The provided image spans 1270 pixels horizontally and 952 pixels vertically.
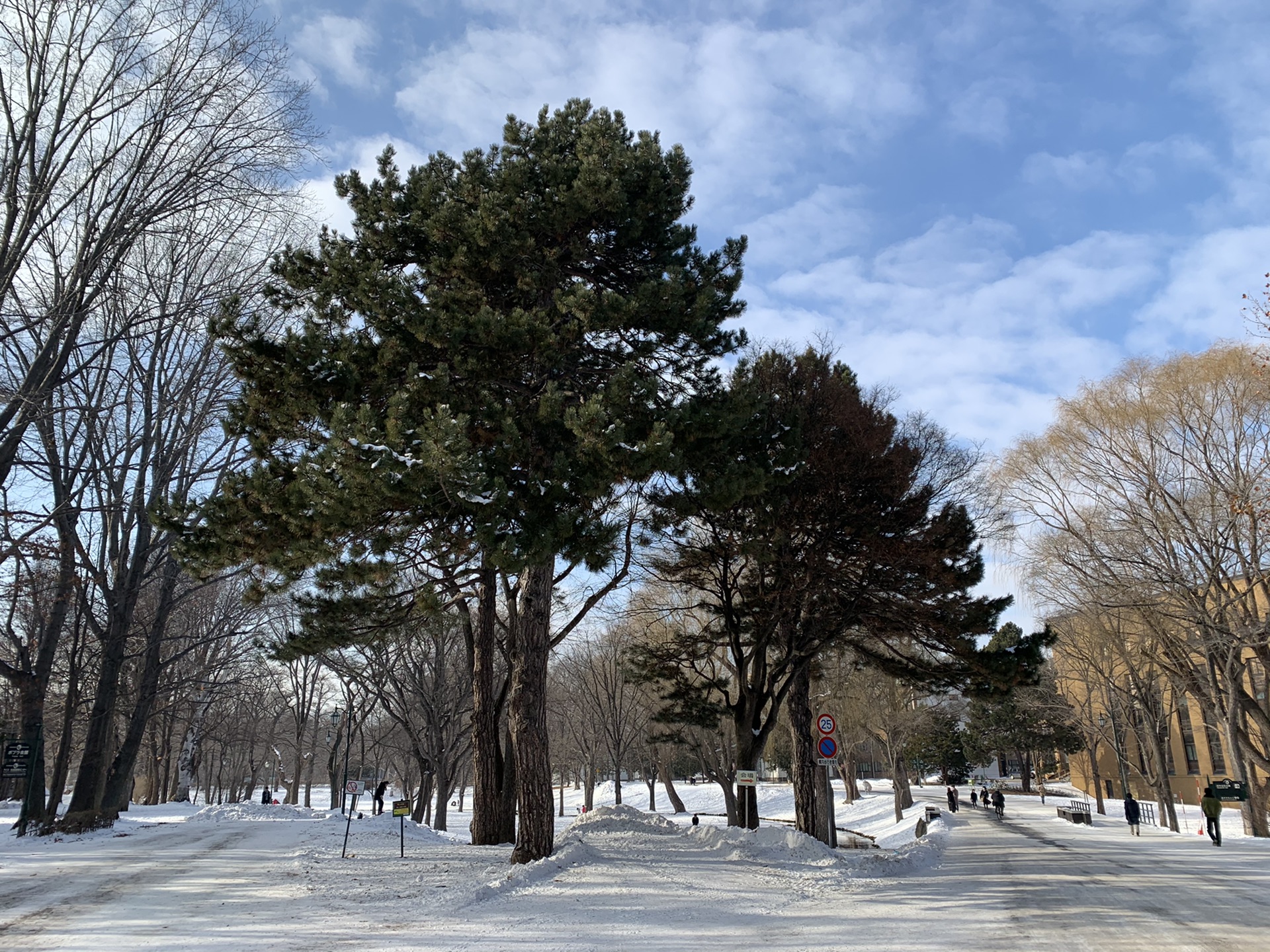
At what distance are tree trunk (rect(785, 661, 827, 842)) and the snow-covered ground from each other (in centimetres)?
180

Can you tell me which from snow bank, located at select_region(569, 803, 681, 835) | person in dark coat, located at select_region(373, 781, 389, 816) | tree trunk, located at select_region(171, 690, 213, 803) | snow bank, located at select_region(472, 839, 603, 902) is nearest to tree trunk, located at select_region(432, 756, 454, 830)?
person in dark coat, located at select_region(373, 781, 389, 816)

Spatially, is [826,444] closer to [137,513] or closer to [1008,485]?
[1008,485]

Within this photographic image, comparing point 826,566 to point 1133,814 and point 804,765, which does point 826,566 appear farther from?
point 1133,814

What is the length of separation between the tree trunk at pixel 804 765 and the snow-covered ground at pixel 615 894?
70.7 inches

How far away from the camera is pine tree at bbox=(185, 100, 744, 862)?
956 centimetres

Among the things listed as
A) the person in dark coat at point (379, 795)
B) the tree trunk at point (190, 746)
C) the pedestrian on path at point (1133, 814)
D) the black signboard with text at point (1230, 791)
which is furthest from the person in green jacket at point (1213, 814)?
the tree trunk at point (190, 746)

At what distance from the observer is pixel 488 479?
952 cm

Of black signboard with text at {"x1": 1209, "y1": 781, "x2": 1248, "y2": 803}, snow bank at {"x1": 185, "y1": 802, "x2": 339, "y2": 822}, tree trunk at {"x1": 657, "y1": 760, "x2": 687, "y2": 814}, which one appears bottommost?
tree trunk at {"x1": 657, "y1": 760, "x2": 687, "y2": 814}

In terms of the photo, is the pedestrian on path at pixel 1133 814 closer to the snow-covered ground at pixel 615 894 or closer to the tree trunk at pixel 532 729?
the snow-covered ground at pixel 615 894

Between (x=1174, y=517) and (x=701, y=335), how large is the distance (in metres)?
16.5

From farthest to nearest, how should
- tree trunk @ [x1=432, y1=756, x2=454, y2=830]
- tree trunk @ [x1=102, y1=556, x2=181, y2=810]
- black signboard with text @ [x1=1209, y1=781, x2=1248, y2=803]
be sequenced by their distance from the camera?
tree trunk @ [x1=432, y1=756, x2=454, y2=830] < tree trunk @ [x1=102, y1=556, x2=181, y2=810] < black signboard with text @ [x1=1209, y1=781, x2=1248, y2=803]

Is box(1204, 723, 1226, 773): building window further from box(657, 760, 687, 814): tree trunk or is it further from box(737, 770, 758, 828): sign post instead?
box(737, 770, 758, 828): sign post

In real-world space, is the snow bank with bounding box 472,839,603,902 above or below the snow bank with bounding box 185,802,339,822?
above

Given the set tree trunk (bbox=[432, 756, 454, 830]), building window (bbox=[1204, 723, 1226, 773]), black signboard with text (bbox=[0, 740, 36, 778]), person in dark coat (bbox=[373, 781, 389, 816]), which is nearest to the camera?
black signboard with text (bbox=[0, 740, 36, 778])
